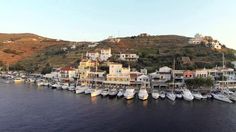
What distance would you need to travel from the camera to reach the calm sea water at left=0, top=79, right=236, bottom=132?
37.9 metres

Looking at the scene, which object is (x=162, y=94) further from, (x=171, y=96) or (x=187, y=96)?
(x=187, y=96)

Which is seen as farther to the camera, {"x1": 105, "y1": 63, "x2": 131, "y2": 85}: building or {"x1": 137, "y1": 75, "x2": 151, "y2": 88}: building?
{"x1": 105, "y1": 63, "x2": 131, "y2": 85}: building

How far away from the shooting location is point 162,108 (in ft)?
159

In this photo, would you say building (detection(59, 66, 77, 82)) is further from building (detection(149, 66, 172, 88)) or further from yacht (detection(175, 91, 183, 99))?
yacht (detection(175, 91, 183, 99))

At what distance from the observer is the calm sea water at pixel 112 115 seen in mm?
37938

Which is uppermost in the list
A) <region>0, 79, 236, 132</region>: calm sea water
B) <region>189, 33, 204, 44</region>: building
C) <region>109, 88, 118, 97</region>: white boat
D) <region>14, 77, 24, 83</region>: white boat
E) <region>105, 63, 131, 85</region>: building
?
<region>189, 33, 204, 44</region>: building

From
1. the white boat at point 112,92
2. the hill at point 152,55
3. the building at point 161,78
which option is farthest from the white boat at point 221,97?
the hill at point 152,55

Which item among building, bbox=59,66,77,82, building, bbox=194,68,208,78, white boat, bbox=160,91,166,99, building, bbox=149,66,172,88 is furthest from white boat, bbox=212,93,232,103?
building, bbox=59,66,77,82

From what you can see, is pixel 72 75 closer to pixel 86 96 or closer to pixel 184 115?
pixel 86 96

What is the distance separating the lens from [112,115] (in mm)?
43969

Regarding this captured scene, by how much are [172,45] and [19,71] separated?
61.5 metres

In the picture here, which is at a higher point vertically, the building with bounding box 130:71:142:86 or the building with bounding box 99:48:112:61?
the building with bounding box 99:48:112:61

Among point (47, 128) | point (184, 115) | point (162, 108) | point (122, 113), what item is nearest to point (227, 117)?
point (184, 115)

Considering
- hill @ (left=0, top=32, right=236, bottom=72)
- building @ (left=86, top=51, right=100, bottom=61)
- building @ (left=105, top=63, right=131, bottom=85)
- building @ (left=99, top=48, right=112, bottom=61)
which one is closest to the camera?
building @ (left=105, top=63, right=131, bottom=85)
